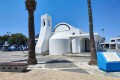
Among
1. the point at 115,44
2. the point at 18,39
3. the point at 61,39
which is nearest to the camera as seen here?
the point at 61,39

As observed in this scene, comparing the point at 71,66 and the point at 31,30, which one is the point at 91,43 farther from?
the point at 31,30

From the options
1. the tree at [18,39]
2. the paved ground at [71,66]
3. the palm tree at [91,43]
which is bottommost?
the paved ground at [71,66]

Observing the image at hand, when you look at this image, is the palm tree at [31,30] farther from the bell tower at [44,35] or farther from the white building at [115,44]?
the white building at [115,44]

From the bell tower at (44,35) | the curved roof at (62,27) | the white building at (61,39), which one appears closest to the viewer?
the white building at (61,39)

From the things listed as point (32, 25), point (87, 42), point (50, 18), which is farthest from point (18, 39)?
point (32, 25)

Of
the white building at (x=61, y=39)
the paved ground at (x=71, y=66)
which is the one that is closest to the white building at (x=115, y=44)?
the white building at (x=61, y=39)

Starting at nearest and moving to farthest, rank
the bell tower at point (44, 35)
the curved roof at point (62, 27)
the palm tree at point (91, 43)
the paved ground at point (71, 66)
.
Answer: the paved ground at point (71, 66) → the palm tree at point (91, 43) → the bell tower at point (44, 35) → the curved roof at point (62, 27)

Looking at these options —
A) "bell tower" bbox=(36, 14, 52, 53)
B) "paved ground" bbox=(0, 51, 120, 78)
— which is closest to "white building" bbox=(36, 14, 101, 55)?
"bell tower" bbox=(36, 14, 52, 53)

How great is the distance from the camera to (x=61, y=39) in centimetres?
3719

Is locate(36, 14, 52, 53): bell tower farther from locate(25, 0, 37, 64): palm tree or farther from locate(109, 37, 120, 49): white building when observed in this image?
locate(109, 37, 120, 49): white building

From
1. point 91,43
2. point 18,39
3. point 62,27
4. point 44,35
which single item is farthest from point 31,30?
point 18,39

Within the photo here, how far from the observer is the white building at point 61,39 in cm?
3764

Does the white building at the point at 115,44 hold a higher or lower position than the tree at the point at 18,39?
lower

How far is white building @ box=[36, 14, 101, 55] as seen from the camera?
124ft
